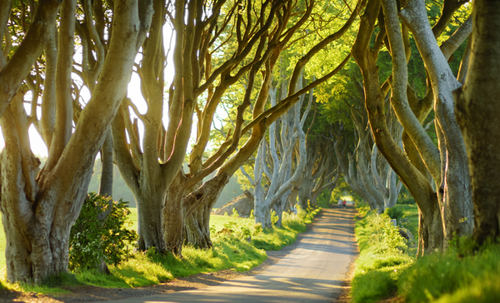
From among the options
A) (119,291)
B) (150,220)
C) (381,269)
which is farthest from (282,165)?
(119,291)

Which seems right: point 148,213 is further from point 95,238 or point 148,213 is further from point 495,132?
point 495,132

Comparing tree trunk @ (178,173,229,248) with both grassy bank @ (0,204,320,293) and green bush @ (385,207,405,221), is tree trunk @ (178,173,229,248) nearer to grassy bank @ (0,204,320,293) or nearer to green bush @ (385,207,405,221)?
grassy bank @ (0,204,320,293)

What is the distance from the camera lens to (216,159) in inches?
484

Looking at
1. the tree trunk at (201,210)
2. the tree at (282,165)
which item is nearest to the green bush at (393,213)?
the tree at (282,165)

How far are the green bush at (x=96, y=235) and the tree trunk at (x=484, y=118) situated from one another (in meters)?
6.48

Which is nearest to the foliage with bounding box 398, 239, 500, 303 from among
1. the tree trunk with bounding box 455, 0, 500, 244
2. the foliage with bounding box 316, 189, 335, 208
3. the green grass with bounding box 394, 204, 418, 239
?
the tree trunk with bounding box 455, 0, 500, 244

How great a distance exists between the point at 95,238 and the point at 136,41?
3.79 m

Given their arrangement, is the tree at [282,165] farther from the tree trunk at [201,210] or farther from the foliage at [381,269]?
the tree trunk at [201,210]

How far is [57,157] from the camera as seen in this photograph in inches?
285

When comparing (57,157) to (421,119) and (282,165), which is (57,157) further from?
(282,165)

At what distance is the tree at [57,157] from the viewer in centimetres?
667

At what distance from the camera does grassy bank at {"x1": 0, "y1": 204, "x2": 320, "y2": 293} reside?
7422 millimetres

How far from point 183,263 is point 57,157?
15.5 ft

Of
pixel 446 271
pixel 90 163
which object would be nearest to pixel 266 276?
pixel 90 163
